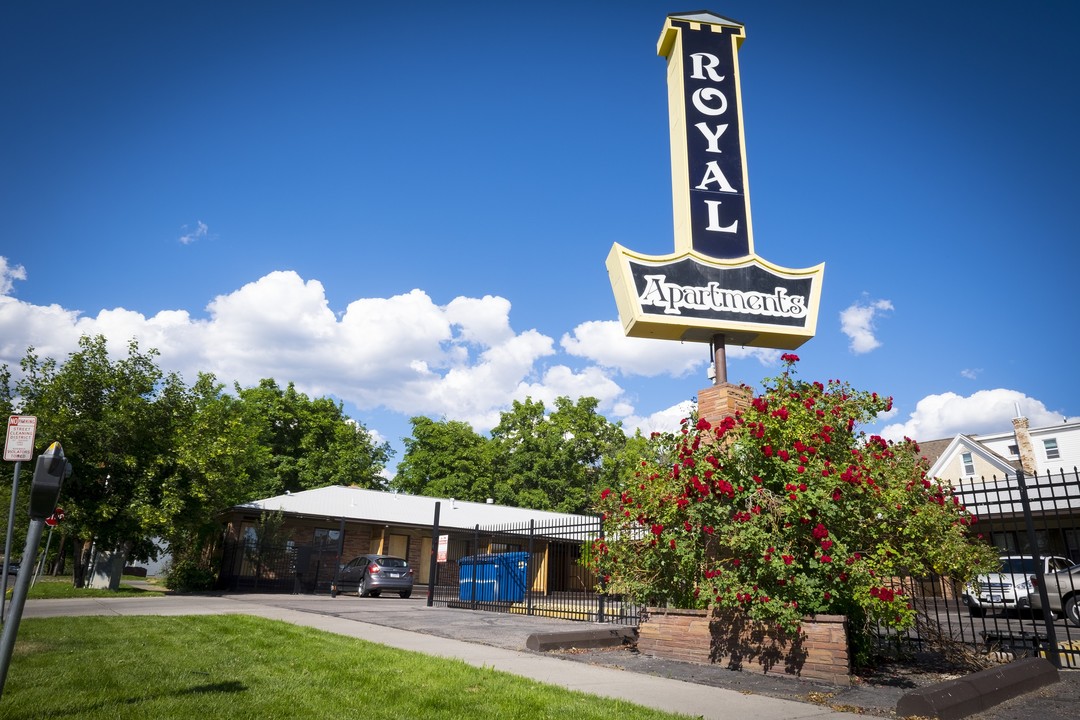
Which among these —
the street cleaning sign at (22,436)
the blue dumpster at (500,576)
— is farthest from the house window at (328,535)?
the street cleaning sign at (22,436)

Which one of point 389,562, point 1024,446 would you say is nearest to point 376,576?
point 389,562

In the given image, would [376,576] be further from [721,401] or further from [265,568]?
[721,401]

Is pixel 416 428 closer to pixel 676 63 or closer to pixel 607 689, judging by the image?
pixel 676 63

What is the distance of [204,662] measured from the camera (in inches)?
269

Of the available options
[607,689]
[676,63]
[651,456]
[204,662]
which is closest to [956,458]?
[676,63]

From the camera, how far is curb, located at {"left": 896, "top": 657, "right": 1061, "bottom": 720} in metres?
5.59

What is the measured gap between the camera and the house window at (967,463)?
1414 inches

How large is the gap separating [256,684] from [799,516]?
5.62 metres

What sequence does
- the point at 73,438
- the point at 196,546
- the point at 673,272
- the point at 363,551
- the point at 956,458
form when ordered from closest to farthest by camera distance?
the point at 673,272 → the point at 73,438 → the point at 196,546 → the point at 363,551 → the point at 956,458

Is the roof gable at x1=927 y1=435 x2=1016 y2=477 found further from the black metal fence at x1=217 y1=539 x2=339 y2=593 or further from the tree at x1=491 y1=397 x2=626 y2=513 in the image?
the black metal fence at x1=217 y1=539 x2=339 y2=593

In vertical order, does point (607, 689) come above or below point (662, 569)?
below

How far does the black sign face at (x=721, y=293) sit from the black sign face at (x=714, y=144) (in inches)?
27.8

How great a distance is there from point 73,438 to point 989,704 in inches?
847

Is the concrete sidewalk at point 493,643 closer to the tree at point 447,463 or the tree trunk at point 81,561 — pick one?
the tree trunk at point 81,561
